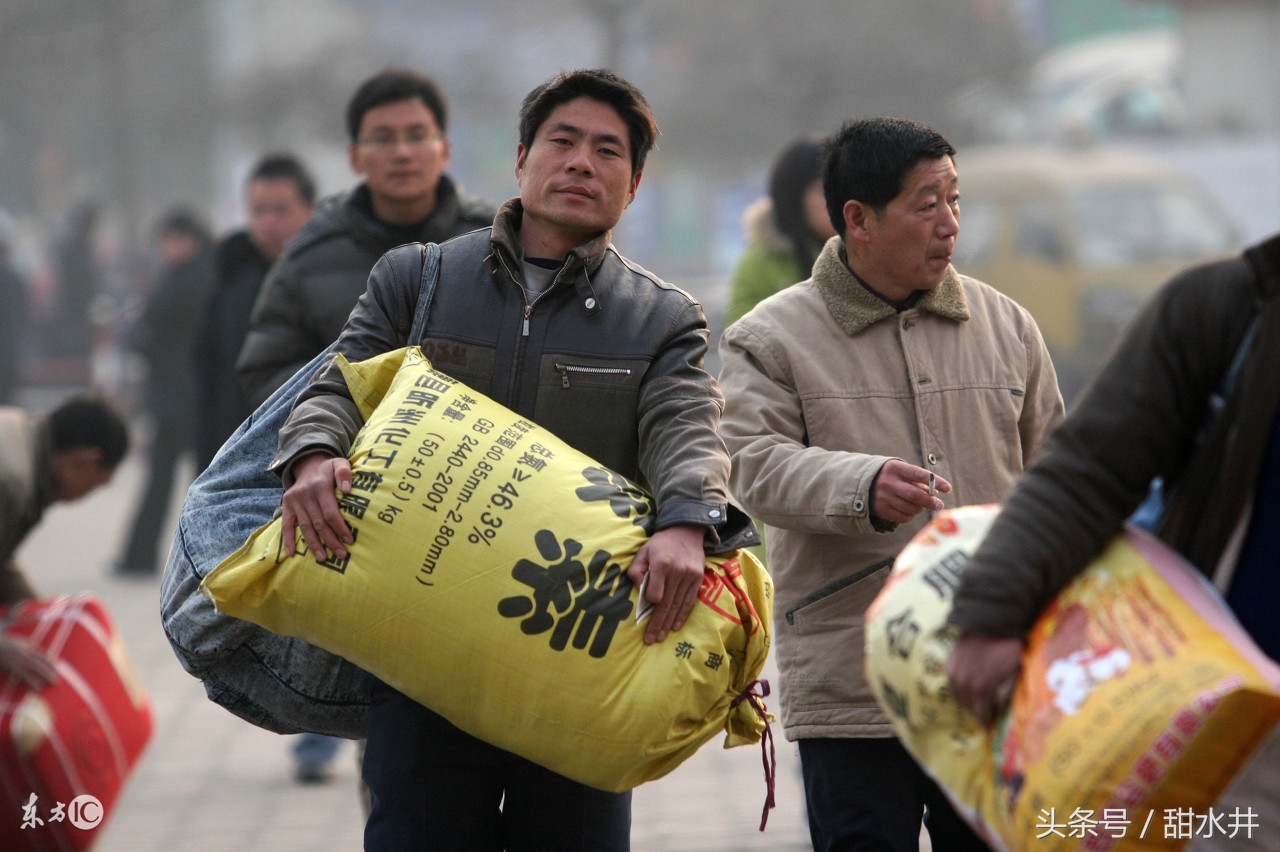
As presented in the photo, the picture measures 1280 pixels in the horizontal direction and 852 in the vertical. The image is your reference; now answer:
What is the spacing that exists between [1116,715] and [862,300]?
1.32 metres

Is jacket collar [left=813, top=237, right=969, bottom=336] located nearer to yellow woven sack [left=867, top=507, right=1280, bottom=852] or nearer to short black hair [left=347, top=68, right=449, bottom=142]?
yellow woven sack [left=867, top=507, right=1280, bottom=852]

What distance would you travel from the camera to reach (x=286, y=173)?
18.4 ft

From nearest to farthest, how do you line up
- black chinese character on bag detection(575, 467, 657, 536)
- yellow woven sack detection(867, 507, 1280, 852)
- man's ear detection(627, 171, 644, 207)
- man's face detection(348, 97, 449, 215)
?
yellow woven sack detection(867, 507, 1280, 852) → black chinese character on bag detection(575, 467, 657, 536) → man's ear detection(627, 171, 644, 207) → man's face detection(348, 97, 449, 215)

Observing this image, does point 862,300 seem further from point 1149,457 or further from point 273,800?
point 273,800

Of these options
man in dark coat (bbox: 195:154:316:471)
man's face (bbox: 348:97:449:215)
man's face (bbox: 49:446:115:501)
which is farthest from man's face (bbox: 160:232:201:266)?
man's face (bbox: 348:97:449:215)

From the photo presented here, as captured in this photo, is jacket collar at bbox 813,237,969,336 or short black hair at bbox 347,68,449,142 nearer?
jacket collar at bbox 813,237,969,336

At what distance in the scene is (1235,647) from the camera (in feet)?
6.28

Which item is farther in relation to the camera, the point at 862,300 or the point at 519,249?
the point at 862,300

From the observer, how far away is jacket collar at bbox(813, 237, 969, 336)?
307cm

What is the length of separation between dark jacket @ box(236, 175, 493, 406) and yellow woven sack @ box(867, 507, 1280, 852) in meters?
2.21

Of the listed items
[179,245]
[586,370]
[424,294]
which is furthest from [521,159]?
[179,245]

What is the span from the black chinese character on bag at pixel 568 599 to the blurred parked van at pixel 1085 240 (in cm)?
1059

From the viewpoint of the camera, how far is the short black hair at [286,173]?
5594 mm

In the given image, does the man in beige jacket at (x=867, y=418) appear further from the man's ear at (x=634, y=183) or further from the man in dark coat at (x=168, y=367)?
the man in dark coat at (x=168, y=367)
